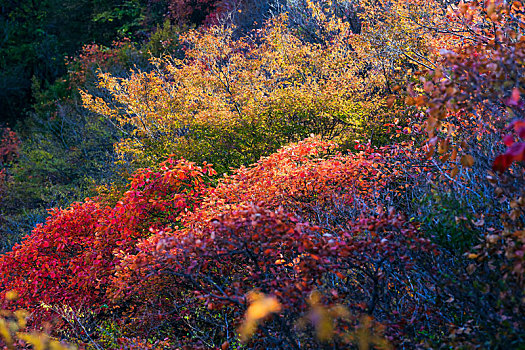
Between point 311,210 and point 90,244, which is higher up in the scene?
point 311,210

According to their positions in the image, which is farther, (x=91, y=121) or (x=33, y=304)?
(x=91, y=121)

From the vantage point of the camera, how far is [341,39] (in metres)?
13.1

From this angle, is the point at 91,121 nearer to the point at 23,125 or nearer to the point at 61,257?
the point at 23,125

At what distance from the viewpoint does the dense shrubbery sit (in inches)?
127

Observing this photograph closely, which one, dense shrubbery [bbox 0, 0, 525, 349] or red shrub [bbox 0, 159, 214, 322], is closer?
dense shrubbery [bbox 0, 0, 525, 349]

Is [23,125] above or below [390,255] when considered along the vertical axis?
below

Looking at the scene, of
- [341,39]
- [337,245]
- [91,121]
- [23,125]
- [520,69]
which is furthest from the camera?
[23,125]

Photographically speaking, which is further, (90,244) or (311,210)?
(90,244)

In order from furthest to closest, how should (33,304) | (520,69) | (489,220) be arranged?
(33,304)
(489,220)
(520,69)

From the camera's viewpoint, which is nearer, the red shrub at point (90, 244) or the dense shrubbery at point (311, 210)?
the dense shrubbery at point (311, 210)

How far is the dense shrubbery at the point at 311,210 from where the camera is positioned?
324cm

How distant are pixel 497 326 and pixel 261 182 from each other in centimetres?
388

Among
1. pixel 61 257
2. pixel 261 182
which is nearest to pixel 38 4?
pixel 61 257

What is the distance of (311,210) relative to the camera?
6.35 m
